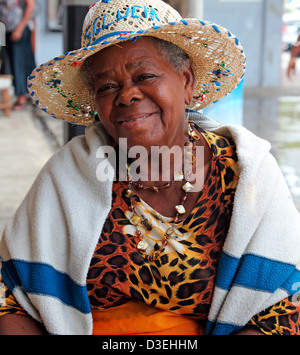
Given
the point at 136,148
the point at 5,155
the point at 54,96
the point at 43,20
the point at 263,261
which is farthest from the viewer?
the point at 43,20

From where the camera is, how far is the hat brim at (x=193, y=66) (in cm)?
164

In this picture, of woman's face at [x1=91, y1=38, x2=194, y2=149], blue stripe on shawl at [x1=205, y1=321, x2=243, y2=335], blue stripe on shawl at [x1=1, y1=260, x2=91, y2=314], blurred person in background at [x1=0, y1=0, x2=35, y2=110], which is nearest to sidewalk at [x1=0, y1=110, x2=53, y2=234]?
blurred person in background at [x1=0, y1=0, x2=35, y2=110]

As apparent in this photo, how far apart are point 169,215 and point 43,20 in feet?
36.1

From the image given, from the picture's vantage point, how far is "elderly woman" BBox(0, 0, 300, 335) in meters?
1.62

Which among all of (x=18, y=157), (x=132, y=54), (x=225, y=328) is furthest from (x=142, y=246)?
(x=18, y=157)

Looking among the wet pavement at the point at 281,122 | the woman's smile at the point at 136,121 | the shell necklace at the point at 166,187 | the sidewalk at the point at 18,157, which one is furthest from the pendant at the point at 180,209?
the wet pavement at the point at 281,122

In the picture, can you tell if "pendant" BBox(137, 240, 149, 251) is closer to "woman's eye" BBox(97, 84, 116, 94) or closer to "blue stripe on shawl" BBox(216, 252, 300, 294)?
"blue stripe on shawl" BBox(216, 252, 300, 294)

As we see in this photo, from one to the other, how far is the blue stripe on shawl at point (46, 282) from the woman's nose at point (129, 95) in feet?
1.82

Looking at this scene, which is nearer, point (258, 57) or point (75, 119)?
point (75, 119)

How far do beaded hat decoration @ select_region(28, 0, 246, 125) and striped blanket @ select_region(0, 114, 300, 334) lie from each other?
0.75 ft

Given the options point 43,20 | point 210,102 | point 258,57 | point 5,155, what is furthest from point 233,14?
point 210,102

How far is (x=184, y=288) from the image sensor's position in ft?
5.46

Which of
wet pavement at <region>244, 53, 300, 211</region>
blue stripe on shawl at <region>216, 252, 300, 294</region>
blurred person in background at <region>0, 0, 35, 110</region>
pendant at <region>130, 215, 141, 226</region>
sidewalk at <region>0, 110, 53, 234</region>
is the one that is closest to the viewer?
blue stripe on shawl at <region>216, 252, 300, 294</region>

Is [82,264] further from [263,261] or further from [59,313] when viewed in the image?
[263,261]
